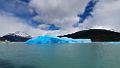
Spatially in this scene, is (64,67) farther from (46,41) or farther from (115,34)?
(115,34)

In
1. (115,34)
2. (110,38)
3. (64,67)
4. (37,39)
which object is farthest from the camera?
(115,34)

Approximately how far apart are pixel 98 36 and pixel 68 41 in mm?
84946

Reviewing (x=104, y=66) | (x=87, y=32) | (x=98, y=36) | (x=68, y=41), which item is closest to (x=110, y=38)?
(x=98, y=36)

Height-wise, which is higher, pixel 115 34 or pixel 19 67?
pixel 115 34

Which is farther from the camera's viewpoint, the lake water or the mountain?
the mountain

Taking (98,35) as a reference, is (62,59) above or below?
below

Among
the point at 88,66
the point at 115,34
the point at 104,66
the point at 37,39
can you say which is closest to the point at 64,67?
the point at 88,66

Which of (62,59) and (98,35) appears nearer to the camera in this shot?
(62,59)

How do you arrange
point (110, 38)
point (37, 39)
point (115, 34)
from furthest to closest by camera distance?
1. point (115, 34)
2. point (110, 38)
3. point (37, 39)

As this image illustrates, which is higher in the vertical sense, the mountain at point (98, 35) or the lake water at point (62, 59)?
the mountain at point (98, 35)

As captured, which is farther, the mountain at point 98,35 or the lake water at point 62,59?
the mountain at point 98,35

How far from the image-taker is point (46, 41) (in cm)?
8788

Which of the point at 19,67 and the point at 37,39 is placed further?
the point at 37,39

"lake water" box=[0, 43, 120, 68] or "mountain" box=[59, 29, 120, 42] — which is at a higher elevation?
"mountain" box=[59, 29, 120, 42]
